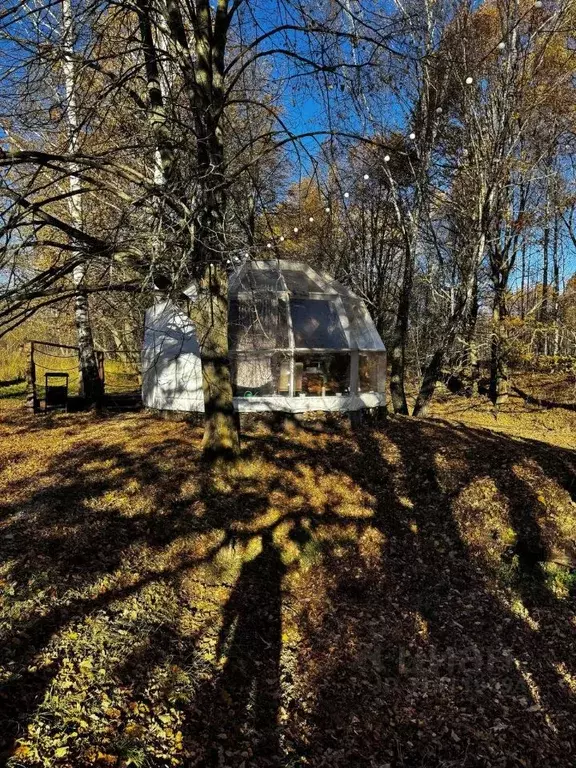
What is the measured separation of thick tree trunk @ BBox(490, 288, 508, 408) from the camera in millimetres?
13031

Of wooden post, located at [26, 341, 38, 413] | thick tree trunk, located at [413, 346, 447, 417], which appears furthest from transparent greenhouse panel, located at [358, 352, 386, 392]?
wooden post, located at [26, 341, 38, 413]

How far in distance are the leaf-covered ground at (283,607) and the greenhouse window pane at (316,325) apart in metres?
2.37

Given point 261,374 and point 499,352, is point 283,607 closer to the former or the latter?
point 261,374

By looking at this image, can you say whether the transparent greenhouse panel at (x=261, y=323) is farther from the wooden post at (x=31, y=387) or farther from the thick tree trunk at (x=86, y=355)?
the wooden post at (x=31, y=387)

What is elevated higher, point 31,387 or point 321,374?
point 321,374

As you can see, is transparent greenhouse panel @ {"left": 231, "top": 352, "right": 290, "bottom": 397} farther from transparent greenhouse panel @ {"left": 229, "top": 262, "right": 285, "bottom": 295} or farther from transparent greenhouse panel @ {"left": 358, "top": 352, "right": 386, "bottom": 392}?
transparent greenhouse panel @ {"left": 358, "top": 352, "right": 386, "bottom": 392}

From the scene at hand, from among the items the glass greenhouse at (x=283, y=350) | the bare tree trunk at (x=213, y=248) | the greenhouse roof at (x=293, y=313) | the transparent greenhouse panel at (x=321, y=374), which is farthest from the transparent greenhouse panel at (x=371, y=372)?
the bare tree trunk at (x=213, y=248)

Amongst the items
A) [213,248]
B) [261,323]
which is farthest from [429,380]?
[213,248]

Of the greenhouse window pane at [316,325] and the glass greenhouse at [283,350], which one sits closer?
the glass greenhouse at [283,350]

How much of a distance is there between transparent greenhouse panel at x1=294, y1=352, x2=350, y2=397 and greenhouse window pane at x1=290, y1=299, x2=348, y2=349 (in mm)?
213

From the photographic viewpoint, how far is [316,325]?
8.98 meters

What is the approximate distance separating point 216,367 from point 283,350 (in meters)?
2.63

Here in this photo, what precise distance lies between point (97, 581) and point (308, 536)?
2.20m

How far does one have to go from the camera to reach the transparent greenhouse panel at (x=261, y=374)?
27.8ft
